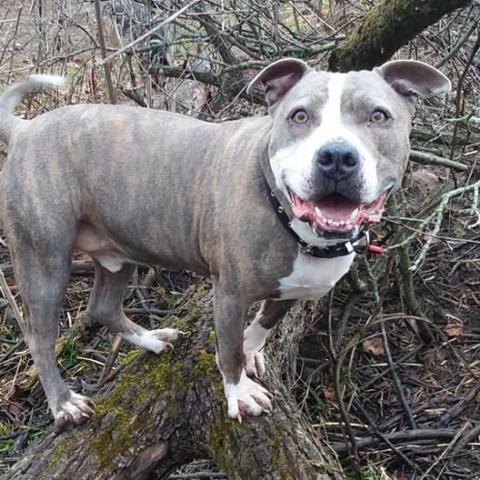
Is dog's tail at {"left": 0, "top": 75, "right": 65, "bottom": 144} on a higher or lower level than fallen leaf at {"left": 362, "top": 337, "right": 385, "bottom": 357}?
higher

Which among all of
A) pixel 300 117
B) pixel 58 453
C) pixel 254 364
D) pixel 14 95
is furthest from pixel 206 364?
pixel 14 95

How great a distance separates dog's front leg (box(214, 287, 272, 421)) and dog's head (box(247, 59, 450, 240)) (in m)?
0.51

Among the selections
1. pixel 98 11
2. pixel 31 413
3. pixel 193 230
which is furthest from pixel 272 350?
pixel 98 11

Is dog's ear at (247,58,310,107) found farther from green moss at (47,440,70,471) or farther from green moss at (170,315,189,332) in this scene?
green moss at (47,440,70,471)

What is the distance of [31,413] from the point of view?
480cm

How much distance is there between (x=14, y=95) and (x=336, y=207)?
1782 mm

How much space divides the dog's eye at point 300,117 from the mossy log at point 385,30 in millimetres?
1233

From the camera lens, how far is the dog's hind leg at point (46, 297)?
12.2 feet

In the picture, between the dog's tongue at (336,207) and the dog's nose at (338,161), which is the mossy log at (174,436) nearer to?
the dog's tongue at (336,207)

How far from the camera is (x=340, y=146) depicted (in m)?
2.81

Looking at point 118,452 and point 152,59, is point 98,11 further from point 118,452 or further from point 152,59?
point 118,452

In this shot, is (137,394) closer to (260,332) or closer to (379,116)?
(260,332)

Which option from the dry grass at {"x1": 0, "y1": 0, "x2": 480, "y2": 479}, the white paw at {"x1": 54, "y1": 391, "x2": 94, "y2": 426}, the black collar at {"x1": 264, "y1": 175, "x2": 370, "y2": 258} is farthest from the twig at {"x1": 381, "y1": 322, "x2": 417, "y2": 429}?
the white paw at {"x1": 54, "y1": 391, "x2": 94, "y2": 426}

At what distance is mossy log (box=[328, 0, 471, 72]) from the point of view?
4012 mm
